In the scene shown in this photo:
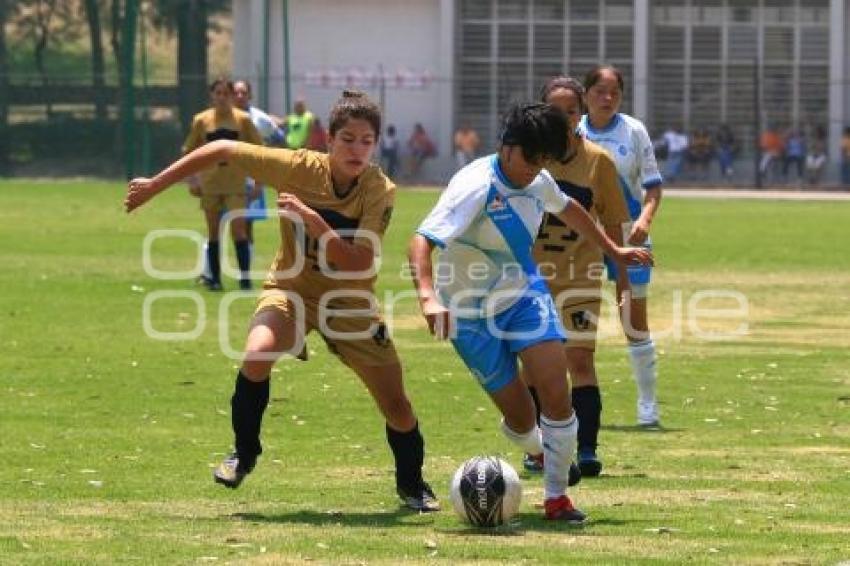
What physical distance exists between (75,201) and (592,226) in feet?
111

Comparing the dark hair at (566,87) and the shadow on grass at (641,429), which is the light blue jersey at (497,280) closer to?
the dark hair at (566,87)

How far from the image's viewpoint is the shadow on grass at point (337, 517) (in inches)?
376

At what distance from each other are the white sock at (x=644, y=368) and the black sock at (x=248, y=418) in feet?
13.2

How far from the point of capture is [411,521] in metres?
9.66

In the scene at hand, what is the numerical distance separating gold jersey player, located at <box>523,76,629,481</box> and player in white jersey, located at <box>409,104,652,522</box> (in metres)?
1.42

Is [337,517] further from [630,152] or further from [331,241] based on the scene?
[630,152]

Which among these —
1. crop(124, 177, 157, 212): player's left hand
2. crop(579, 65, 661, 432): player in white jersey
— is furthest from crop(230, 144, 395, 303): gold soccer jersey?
crop(579, 65, 661, 432): player in white jersey

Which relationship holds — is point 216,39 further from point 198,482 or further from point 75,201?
point 198,482

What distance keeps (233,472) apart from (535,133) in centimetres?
205

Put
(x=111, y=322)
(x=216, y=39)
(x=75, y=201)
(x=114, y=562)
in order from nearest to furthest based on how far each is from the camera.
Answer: (x=114, y=562) → (x=111, y=322) → (x=75, y=201) → (x=216, y=39)

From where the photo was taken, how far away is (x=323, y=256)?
31.8 ft

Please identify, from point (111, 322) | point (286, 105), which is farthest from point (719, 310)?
point (286, 105)

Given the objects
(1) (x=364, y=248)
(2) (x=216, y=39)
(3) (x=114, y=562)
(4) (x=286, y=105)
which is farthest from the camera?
(2) (x=216, y=39)

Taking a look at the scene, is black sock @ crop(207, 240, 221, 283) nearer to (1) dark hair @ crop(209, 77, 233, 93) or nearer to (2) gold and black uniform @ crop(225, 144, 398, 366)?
(1) dark hair @ crop(209, 77, 233, 93)
